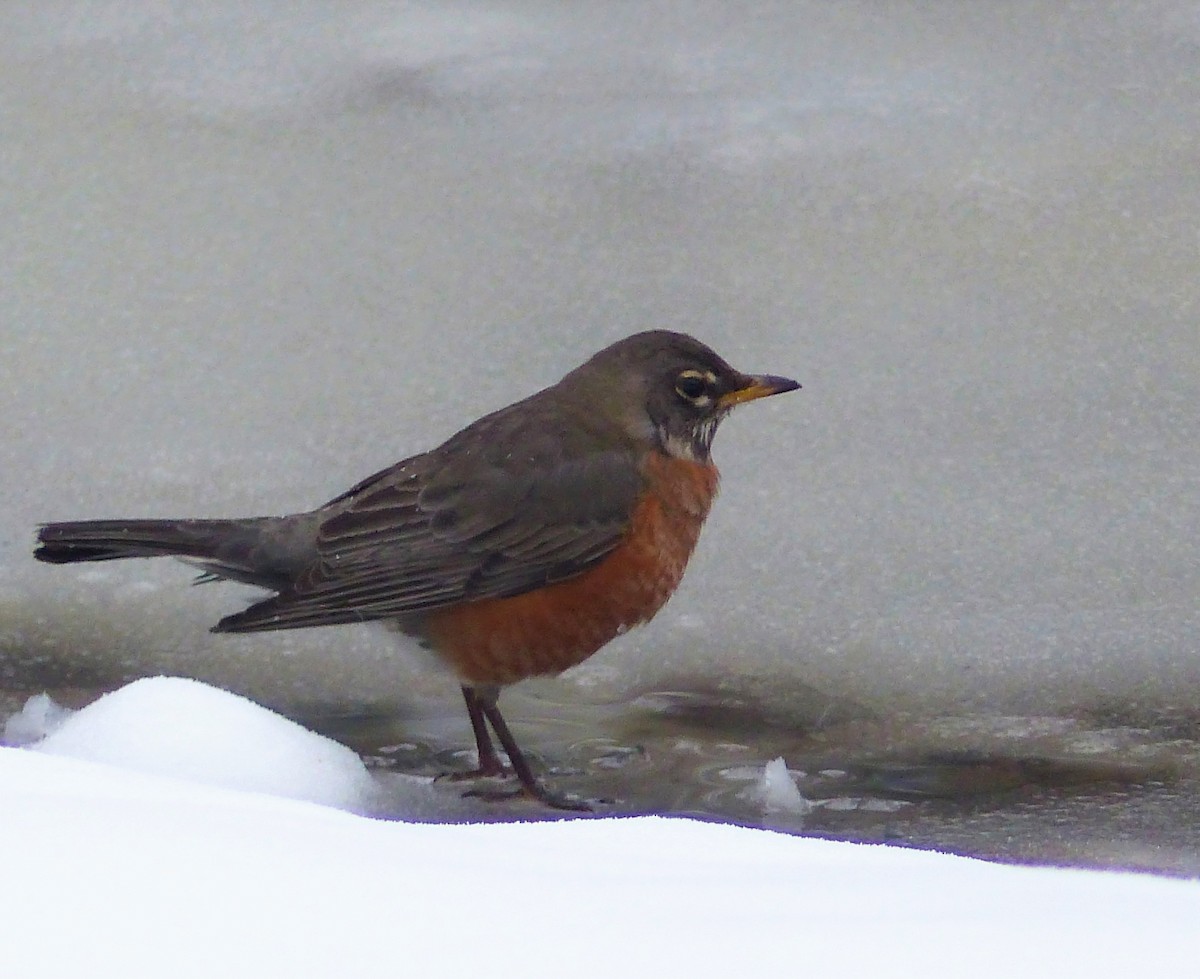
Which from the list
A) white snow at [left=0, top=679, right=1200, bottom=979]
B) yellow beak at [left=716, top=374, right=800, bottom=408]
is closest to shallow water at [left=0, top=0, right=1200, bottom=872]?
yellow beak at [left=716, top=374, right=800, bottom=408]


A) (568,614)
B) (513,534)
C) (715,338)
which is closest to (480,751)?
(568,614)

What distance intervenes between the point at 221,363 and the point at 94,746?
2.15 metres

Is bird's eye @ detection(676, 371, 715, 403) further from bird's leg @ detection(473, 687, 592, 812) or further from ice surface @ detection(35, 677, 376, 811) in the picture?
ice surface @ detection(35, 677, 376, 811)

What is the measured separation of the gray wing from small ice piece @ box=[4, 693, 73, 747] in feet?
1.34

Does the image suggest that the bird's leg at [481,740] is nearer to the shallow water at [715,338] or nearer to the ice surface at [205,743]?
the shallow water at [715,338]

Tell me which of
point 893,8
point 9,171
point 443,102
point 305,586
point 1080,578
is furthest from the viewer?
point 893,8

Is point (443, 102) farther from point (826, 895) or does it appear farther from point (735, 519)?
point (826, 895)

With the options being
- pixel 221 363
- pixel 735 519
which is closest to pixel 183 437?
pixel 221 363

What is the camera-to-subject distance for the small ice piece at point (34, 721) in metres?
3.65

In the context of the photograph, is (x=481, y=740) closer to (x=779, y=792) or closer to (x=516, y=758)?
(x=516, y=758)

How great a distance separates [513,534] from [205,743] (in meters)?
1.09

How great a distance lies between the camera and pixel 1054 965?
199 cm

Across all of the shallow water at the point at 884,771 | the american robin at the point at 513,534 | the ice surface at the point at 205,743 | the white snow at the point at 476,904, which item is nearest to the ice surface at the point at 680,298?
the shallow water at the point at 884,771

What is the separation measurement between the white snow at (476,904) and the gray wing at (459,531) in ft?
5.04
